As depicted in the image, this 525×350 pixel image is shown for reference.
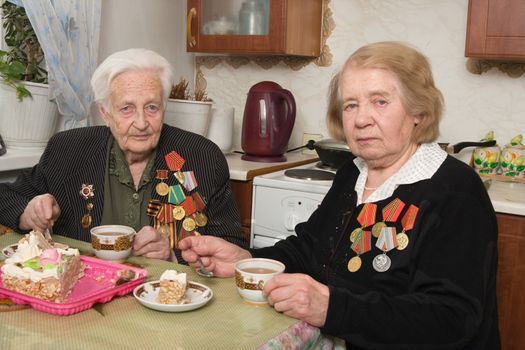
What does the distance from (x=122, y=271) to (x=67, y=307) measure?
0.17 metres

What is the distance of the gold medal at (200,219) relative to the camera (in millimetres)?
1702

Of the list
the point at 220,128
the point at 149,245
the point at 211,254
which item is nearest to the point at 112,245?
the point at 149,245

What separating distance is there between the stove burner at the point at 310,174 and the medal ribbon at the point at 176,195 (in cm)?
65

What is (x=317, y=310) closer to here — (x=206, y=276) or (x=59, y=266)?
(x=206, y=276)

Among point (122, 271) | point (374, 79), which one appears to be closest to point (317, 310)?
point (122, 271)

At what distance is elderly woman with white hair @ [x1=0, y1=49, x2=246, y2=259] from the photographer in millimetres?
1677

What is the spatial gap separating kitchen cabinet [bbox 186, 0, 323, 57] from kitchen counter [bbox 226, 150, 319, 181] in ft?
1.58

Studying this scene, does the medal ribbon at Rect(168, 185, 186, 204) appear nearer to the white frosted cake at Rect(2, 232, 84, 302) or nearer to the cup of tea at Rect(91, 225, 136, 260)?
the cup of tea at Rect(91, 225, 136, 260)

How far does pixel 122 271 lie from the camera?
3.71ft

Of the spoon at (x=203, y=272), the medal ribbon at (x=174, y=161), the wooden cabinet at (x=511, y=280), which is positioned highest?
the medal ribbon at (x=174, y=161)

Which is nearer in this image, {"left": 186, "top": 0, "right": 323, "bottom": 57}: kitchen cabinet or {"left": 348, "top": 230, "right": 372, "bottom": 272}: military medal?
{"left": 348, "top": 230, "right": 372, "bottom": 272}: military medal

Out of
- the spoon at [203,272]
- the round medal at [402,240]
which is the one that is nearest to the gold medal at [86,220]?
the spoon at [203,272]

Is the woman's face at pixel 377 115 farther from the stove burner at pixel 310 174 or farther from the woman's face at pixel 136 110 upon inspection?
the stove burner at pixel 310 174

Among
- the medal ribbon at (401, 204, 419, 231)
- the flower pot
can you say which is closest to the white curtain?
the flower pot
